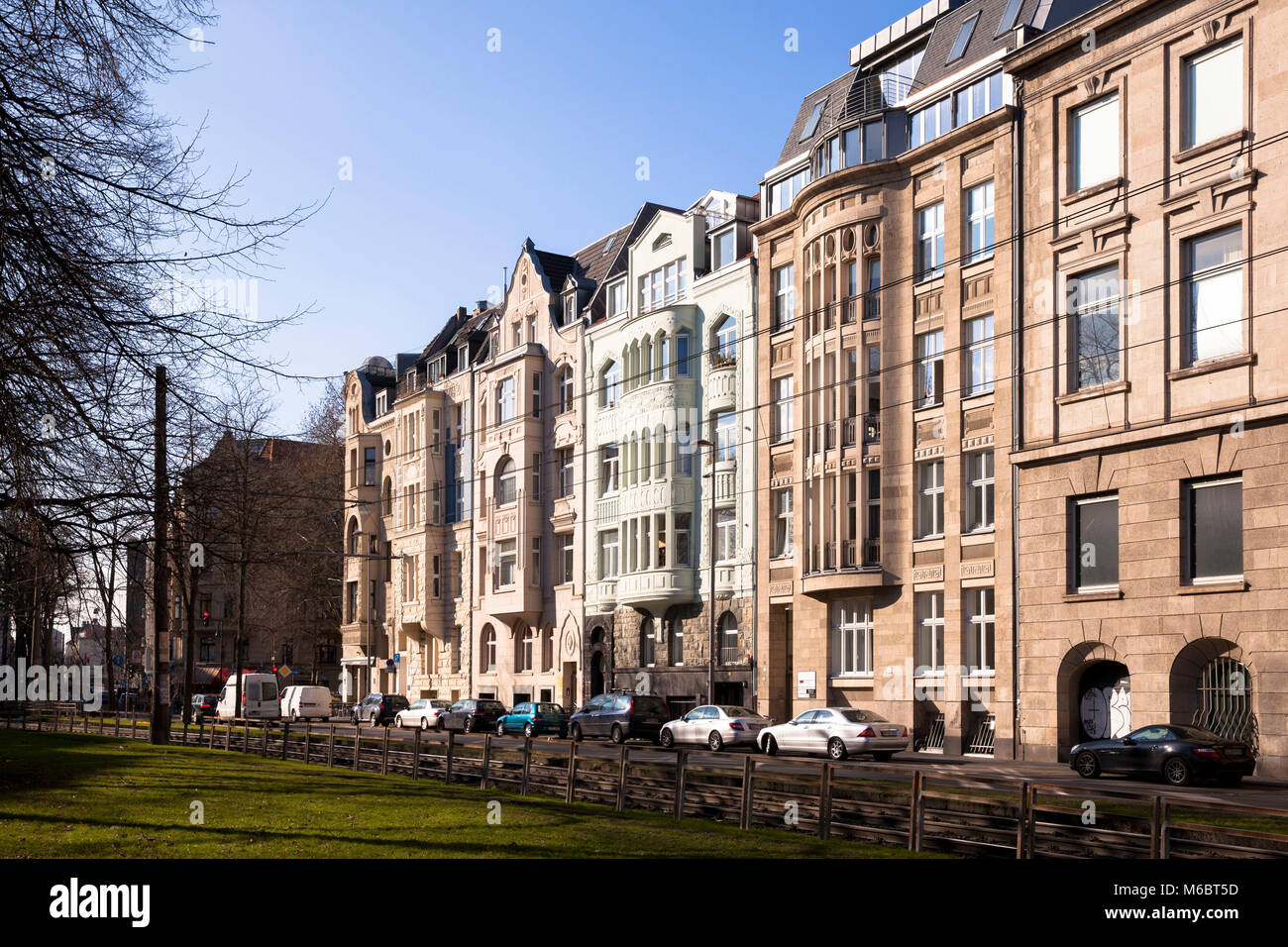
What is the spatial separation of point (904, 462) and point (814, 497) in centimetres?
363

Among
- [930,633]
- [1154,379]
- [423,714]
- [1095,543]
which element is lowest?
[423,714]

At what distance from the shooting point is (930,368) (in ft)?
132

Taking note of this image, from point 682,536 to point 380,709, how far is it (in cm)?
1918

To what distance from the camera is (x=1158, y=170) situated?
32.4m

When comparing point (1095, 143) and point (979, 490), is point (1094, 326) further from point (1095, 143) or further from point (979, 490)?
point (979, 490)

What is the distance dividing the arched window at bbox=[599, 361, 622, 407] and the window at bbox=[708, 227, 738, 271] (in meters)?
6.68

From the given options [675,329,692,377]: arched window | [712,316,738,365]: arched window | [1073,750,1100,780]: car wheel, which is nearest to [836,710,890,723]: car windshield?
[1073,750,1100,780]: car wheel

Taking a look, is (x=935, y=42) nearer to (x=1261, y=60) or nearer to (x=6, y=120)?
(x=1261, y=60)

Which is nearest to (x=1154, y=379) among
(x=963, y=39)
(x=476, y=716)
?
(x=963, y=39)

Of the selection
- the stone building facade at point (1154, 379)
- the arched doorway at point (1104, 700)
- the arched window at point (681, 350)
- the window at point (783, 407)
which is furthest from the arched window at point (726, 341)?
the arched doorway at point (1104, 700)

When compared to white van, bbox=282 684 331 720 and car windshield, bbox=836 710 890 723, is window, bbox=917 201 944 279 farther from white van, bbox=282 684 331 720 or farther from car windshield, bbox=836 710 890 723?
white van, bbox=282 684 331 720

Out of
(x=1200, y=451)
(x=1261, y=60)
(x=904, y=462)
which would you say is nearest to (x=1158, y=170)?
(x=1261, y=60)

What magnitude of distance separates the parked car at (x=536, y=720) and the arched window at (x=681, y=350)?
1329 cm
